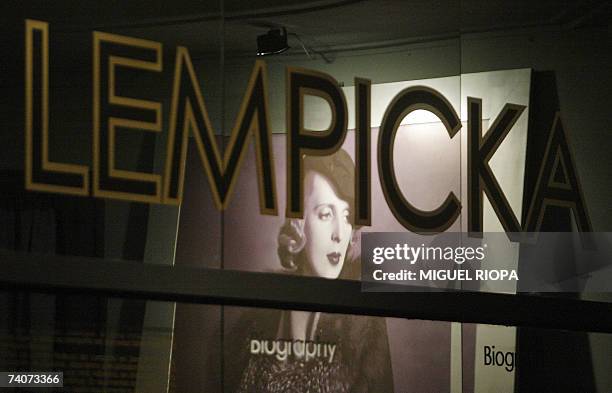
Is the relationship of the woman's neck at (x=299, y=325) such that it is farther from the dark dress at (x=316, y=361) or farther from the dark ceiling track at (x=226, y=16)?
the dark ceiling track at (x=226, y=16)

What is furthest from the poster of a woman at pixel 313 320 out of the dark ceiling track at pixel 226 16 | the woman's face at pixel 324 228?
the dark ceiling track at pixel 226 16

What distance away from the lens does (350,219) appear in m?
2.52

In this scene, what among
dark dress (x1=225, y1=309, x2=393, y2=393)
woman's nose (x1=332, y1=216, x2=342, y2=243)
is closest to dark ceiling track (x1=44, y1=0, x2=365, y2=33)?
woman's nose (x1=332, y1=216, x2=342, y2=243)

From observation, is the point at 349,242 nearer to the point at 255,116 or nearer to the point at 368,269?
the point at 368,269

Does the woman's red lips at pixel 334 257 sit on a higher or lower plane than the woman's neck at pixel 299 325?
higher

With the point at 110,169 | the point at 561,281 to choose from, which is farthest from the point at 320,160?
the point at 561,281

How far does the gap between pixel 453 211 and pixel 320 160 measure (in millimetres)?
415

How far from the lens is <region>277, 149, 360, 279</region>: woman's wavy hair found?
7.95 ft

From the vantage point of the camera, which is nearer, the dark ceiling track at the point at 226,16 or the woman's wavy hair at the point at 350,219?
the dark ceiling track at the point at 226,16

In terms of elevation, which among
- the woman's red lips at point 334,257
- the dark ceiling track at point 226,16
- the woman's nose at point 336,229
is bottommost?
the woman's red lips at point 334,257

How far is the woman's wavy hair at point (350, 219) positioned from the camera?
7.95ft

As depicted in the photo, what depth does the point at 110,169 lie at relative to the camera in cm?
209

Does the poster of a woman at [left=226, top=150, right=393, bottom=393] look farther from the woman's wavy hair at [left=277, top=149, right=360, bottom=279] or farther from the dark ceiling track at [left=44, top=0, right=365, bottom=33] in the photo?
the dark ceiling track at [left=44, top=0, right=365, bottom=33]

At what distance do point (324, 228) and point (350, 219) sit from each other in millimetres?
70
